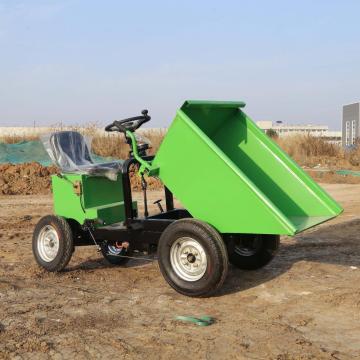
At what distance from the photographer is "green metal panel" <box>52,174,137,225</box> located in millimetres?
6312

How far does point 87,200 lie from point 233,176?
215 centimetres

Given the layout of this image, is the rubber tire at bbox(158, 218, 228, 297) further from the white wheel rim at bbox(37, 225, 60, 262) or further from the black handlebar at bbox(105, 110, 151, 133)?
the white wheel rim at bbox(37, 225, 60, 262)

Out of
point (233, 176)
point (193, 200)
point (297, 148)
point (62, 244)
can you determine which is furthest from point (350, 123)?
point (233, 176)

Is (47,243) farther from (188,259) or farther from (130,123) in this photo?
(188,259)

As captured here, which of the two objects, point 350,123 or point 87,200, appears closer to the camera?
point 87,200

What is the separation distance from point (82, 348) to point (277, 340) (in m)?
1.48

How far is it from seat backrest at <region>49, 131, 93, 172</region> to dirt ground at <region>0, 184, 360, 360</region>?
4.35ft

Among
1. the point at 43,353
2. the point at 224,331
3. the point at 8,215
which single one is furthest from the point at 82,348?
the point at 8,215

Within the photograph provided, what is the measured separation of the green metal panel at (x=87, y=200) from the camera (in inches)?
249

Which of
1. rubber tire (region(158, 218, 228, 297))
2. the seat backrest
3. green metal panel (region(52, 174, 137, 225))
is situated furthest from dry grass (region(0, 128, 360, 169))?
rubber tire (region(158, 218, 228, 297))

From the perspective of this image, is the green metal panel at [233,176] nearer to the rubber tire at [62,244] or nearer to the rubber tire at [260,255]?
the rubber tire at [260,255]

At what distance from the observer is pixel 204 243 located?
199 inches

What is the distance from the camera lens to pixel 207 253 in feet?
16.5

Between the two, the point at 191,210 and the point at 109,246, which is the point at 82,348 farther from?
the point at 109,246
